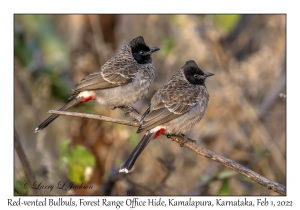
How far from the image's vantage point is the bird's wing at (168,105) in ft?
14.4

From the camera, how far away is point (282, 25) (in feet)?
26.6

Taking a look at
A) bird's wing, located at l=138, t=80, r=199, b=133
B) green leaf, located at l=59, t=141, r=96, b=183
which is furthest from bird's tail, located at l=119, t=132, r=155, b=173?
green leaf, located at l=59, t=141, r=96, b=183

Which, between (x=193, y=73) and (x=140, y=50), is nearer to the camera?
(x=193, y=73)

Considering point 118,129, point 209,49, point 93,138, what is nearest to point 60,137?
point 93,138

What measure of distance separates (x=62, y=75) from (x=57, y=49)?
0.68m

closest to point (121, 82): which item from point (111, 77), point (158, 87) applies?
point (111, 77)

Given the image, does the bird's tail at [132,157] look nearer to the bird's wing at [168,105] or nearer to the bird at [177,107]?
the bird at [177,107]

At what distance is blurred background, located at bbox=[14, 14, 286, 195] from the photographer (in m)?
7.32

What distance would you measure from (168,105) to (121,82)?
827 millimetres

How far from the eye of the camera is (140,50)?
5.32 m

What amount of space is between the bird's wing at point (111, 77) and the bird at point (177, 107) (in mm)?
559

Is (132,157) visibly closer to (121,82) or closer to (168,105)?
(168,105)

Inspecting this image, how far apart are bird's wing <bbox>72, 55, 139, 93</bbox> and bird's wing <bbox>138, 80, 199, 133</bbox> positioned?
1.93 ft

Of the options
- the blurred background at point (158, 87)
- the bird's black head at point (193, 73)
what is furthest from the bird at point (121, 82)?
the blurred background at point (158, 87)
